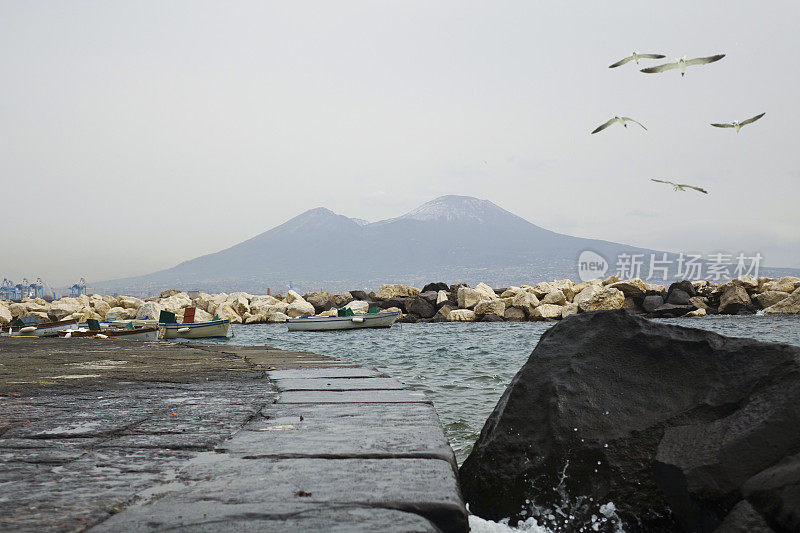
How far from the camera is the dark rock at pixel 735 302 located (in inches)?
1192

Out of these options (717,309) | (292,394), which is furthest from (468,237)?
(292,394)

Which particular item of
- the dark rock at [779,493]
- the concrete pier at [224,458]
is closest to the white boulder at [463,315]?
the concrete pier at [224,458]

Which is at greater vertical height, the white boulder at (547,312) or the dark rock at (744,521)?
the dark rock at (744,521)

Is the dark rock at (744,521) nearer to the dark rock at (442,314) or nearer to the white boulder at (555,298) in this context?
the dark rock at (442,314)

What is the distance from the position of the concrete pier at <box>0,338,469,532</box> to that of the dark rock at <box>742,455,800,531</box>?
1064 millimetres

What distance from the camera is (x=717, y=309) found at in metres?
32.1

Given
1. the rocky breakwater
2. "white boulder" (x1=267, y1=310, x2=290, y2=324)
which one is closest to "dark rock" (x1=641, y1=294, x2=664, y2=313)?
the rocky breakwater

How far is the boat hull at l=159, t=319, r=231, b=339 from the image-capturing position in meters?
22.4

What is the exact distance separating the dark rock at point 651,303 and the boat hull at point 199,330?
64.6 ft

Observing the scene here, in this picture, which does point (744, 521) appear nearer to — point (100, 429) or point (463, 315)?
point (100, 429)

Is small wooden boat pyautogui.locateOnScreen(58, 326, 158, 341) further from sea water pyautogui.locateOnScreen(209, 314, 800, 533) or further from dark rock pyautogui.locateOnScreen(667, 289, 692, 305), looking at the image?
dark rock pyautogui.locateOnScreen(667, 289, 692, 305)

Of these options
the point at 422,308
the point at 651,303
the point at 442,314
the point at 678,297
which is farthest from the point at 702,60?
the point at 422,308

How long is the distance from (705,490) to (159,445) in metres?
2.24

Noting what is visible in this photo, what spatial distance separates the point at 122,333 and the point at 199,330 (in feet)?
19.7
